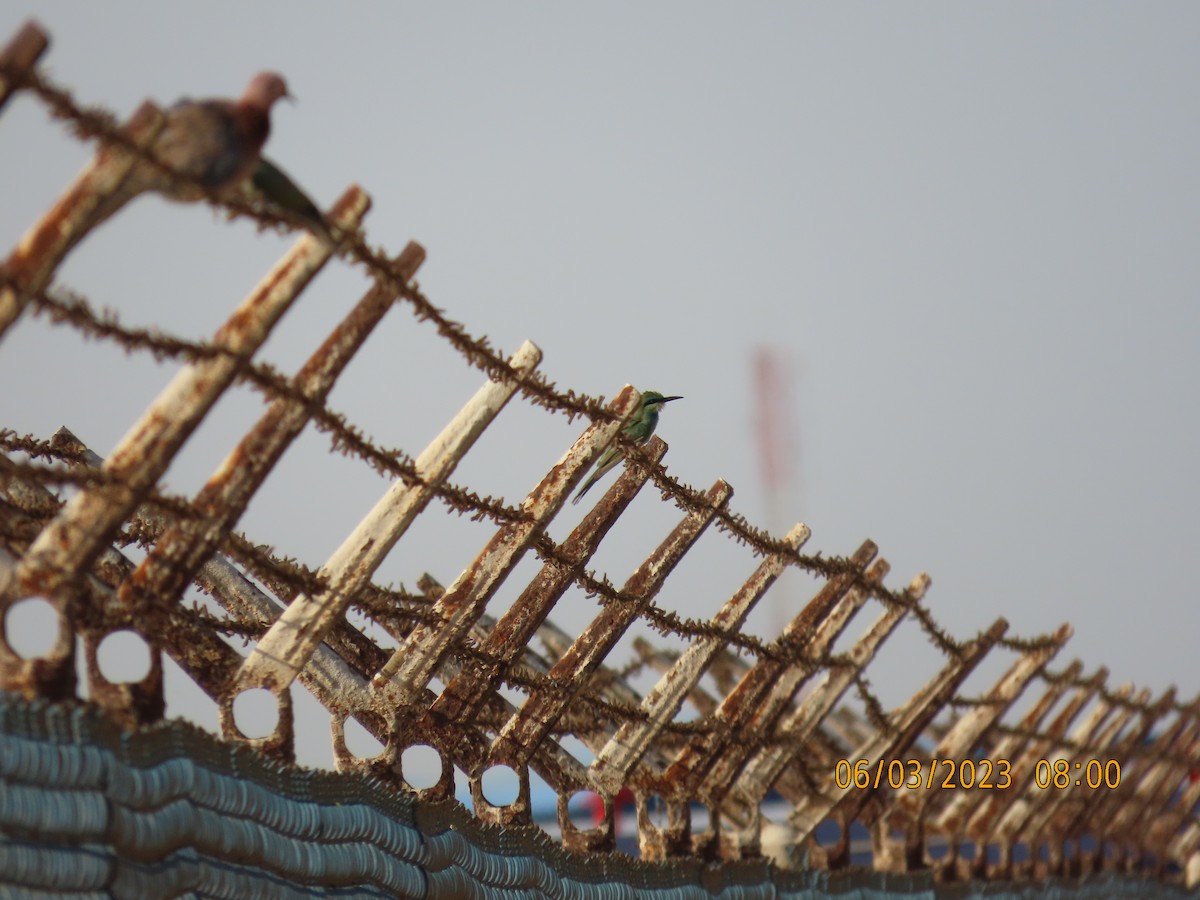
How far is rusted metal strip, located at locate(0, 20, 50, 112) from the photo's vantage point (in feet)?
11.2

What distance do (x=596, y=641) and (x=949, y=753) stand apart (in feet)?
17.0

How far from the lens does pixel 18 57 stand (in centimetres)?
342

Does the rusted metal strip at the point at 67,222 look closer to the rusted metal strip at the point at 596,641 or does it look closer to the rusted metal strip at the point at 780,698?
the rusted metal strip at the point at 596,641

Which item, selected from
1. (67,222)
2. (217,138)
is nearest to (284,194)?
(217,138)

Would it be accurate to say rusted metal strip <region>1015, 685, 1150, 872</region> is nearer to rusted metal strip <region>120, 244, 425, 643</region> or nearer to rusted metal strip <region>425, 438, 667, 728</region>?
rusted metal strip <region>425, 438, 667, 728</region>

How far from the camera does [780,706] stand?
8656mm

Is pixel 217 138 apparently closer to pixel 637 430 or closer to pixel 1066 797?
pixel 637 430

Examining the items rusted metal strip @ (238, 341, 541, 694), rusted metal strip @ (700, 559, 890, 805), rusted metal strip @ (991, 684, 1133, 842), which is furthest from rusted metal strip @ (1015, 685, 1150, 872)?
rusted metal strip @ (238, 341, 541, 694)

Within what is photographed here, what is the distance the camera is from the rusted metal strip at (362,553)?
5.19 meters

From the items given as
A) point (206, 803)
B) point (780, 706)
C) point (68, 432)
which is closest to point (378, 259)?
point (206, 803)

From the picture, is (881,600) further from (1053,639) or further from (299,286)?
(299,286)
